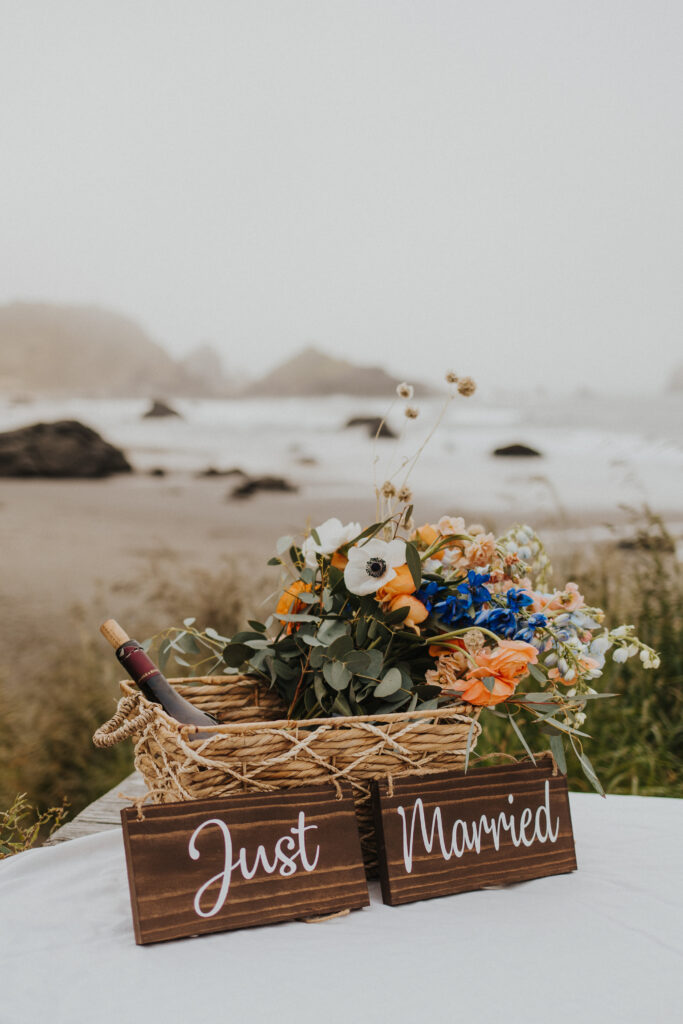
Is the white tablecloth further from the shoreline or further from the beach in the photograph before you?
the beach

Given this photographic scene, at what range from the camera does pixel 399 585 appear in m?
0.79

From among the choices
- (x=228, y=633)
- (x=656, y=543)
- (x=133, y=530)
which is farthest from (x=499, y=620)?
(x=133, y=530)

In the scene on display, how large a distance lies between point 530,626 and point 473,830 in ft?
0.70

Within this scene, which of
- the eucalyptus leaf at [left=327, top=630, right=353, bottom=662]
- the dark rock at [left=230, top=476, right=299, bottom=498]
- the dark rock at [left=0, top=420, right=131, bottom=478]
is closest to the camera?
the eucalyptus leaf at [left=327, top=630, right=353, bottom=662]

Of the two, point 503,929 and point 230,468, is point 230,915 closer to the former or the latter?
point 503,929

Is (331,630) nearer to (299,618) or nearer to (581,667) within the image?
(299,618)

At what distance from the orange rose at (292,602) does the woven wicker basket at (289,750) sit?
0.13m

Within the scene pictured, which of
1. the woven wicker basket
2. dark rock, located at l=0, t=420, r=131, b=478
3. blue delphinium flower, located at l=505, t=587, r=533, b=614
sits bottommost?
the woven wicker basket

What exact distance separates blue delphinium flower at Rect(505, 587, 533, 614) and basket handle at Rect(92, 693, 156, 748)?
359 millimetres

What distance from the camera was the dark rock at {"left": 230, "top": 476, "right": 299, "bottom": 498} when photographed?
135 inches

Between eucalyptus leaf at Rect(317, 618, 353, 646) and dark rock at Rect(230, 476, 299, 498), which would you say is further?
dark rock at Rect(230, 476, 299, 498)

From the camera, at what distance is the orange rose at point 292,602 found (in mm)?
853

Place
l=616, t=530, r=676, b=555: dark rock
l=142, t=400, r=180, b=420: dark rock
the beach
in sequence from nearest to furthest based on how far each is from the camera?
l=616, t=530, r=676, b=555: dark rock
the beach
l=142, t=400, r=180, b=420: dark rock

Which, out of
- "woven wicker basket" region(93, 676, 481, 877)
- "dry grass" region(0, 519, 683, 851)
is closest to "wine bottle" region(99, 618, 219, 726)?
"woven wicker basket" region(93, 676, 481, 877)
